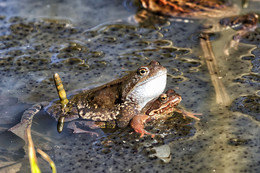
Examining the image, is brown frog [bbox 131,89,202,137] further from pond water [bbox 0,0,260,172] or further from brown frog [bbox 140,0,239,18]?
brown frog [bbox 140,0,239,18]

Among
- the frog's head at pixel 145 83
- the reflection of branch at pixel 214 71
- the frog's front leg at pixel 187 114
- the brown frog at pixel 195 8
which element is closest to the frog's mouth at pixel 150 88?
the frog's head at pixel 145 83

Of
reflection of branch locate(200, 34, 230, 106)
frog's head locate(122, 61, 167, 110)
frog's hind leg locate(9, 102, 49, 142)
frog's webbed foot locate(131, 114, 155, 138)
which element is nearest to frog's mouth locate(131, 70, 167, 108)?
frog's head locate(122, 61, 167, 110)

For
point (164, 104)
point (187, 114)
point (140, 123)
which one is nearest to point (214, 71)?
point (187, 114)

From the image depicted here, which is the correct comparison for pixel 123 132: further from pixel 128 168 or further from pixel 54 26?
pixel 54 26

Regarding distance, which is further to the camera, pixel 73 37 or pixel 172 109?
pixel 73 37

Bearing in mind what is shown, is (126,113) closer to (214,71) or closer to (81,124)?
(81,124)

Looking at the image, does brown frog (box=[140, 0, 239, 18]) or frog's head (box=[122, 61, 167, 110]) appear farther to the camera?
→ brown frog (box=[140, 0, 239, 18])

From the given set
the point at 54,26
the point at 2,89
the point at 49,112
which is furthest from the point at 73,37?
the point at 49,112
